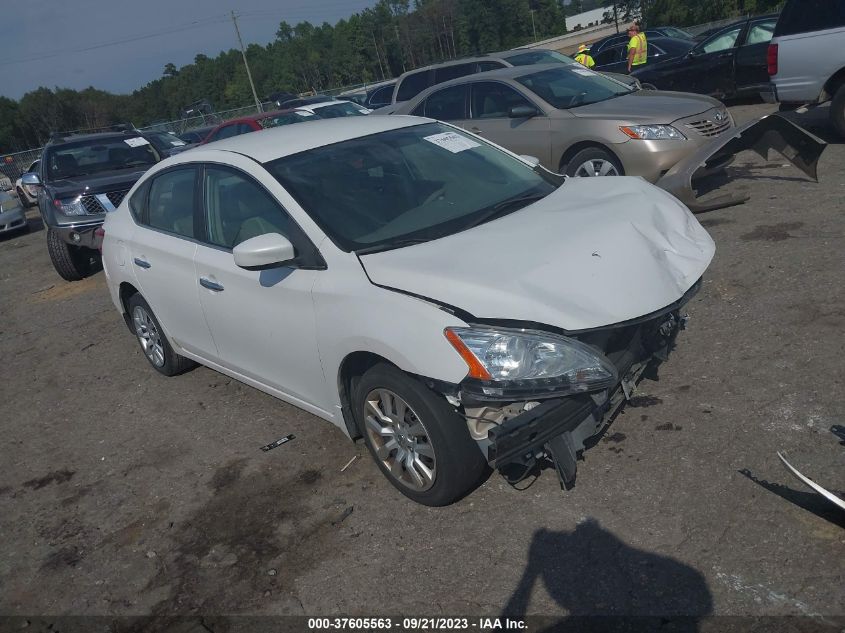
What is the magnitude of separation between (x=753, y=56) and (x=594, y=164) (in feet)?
25.3

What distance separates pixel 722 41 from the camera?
14.5 meters

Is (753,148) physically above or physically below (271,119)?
below

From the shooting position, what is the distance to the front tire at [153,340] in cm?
572

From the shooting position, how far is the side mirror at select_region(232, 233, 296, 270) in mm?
3668

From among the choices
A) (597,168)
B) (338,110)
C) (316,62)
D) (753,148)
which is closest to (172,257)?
(597,168)

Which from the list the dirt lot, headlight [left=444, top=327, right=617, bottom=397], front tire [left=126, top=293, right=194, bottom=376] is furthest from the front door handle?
headlight [left=444, top=327, right=617, bottom=397]

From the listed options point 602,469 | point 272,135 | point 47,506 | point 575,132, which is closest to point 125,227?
point 272,135

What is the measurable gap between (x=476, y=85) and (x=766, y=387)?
6.41 meters

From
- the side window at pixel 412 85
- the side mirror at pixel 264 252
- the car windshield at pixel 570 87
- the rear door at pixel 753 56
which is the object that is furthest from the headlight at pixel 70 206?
the rear door at pixel 753 56

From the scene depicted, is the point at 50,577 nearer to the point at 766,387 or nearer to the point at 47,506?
the point at 47,506

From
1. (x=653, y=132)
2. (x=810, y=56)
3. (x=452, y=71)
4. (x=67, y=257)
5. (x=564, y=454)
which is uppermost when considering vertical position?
(x=452, y=71)

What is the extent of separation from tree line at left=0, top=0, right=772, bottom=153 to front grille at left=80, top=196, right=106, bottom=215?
80756 mm

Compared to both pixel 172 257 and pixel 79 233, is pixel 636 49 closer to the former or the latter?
pixel 79 233

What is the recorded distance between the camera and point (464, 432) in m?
3.34
